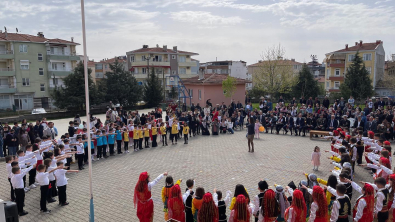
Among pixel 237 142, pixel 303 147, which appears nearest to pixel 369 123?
pixel 303 147

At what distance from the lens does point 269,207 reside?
245 inches

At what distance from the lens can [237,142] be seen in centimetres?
1808

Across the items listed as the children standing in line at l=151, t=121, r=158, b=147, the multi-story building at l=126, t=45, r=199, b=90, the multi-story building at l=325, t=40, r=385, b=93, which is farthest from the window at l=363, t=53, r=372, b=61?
the children standing in line at l=151, t=121, r=158, b=147

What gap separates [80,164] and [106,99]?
2664cm

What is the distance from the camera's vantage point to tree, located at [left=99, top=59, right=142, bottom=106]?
3806cm

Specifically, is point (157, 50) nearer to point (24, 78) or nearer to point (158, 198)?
point (24, 78)

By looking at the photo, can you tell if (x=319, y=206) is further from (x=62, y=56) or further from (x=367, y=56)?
(x=367, y=56)

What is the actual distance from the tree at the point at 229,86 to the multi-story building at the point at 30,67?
28129 mm

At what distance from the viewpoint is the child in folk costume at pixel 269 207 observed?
6.23 m

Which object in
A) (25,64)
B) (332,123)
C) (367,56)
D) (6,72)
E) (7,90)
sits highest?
(367,56)

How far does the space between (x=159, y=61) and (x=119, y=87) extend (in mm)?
21905

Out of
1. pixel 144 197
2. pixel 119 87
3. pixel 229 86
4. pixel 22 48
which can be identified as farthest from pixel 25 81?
pixel 144 197

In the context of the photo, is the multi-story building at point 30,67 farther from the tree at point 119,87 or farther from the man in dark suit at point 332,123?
the man in dark suit at point 332,123

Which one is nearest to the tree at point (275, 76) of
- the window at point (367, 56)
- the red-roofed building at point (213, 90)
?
the red-roofed building at point (213, 90)
